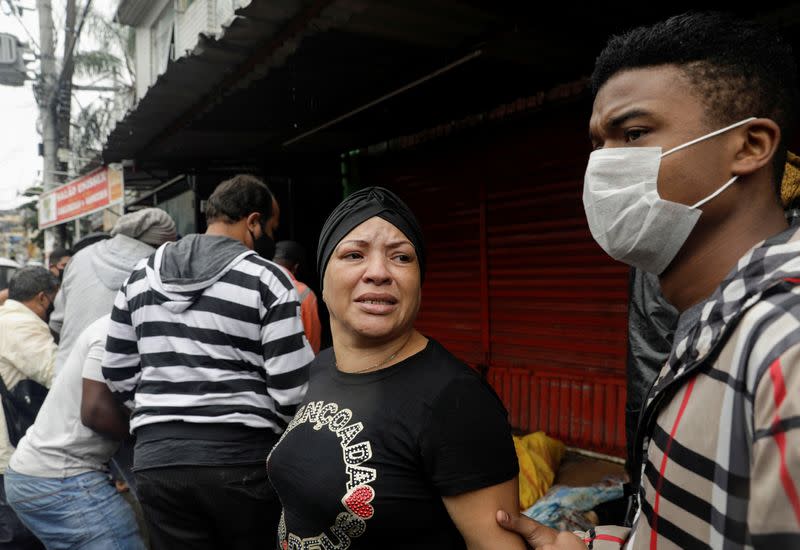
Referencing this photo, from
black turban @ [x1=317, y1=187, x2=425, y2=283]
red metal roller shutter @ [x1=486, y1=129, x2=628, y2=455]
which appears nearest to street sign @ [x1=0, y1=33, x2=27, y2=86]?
red metal roller shutter @ [x1=486, y1=129, x2=628, y2=455]

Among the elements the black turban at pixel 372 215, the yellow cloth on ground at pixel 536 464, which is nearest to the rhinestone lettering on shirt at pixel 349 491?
the black turban at pixel 372 215

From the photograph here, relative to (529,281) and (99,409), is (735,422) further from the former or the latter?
(529,281)

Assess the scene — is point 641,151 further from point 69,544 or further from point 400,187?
point 400,187

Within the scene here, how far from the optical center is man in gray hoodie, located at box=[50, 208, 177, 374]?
11.9 ft

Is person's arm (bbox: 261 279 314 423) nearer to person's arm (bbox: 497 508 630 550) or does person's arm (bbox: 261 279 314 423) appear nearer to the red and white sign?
person's arm (bbox: 497 508 630 550)

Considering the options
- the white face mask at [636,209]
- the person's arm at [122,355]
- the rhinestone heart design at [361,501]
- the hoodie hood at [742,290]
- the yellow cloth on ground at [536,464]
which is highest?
the white face mask at [636,209]

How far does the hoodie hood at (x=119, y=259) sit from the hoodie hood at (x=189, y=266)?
1135 millimetres

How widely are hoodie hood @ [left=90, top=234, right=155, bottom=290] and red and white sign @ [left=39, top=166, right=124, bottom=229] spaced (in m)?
4.56

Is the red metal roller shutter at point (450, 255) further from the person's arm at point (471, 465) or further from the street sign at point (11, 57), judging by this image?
the street sign at point (11, 57)

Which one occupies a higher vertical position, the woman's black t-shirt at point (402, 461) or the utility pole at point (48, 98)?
the utility pole at point (48, 98)

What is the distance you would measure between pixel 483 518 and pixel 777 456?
2.83 feet

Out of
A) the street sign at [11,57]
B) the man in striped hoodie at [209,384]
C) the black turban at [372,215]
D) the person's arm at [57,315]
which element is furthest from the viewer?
the street sign at [11,57]

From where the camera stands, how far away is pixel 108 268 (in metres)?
3.66

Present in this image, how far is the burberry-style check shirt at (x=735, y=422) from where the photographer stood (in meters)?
0.72
